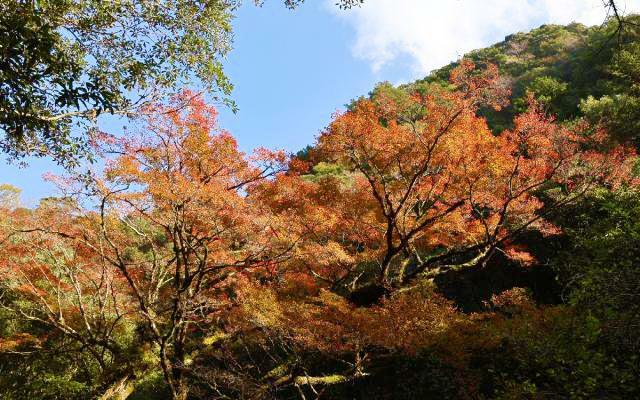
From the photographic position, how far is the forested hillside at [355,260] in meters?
8.55

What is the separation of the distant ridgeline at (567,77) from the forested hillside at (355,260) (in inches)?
20.8

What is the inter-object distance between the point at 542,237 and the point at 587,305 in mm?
10957

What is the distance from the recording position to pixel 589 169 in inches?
565

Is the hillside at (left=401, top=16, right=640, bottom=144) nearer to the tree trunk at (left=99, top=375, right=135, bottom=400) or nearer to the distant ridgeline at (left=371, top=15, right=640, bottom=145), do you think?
the distant ridgeline at (left=371, top=15, right=640, bottom=145)

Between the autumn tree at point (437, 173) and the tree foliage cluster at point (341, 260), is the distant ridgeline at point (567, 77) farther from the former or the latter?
the tree foliage cluster at point (341, 260)

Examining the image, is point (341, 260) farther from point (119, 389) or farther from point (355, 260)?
point (119, 389)

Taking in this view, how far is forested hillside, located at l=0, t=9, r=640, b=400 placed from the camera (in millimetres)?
8555

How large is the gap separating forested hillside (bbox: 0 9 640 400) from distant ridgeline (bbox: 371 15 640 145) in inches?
20.8

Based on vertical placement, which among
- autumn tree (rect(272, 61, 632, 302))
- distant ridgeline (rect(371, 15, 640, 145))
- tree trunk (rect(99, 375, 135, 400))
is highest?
distant ridgeline (rect(371, 15, 640, 145))

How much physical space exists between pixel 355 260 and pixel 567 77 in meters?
29.2

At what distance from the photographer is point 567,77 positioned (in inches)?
1246

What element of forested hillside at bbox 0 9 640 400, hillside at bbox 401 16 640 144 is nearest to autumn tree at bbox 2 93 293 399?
forested hillside at bbox 0 9 640 400

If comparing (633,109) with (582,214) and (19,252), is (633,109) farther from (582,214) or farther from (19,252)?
(19,252)

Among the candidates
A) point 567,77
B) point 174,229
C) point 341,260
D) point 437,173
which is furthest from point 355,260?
point 567,77
